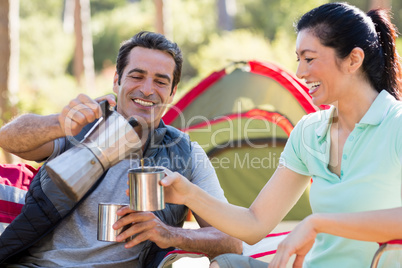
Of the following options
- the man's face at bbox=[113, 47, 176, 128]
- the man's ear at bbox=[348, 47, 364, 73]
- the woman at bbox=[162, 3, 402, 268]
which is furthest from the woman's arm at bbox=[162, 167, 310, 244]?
the man's face at bbox=[113, 47, 176, 128]

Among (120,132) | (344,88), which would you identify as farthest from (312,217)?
(120,132)

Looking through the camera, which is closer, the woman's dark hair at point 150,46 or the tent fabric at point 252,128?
the woman's dark hair at point 150,46

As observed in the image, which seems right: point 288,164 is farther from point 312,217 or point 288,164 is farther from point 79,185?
point 79,185

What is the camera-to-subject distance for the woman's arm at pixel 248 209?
2021mm

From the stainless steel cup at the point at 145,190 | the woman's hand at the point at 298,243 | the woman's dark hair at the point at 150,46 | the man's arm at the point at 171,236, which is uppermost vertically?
the woman's dark hair at the point at 150,46

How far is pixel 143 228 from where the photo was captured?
214 cm

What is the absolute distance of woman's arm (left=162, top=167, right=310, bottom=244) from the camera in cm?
202

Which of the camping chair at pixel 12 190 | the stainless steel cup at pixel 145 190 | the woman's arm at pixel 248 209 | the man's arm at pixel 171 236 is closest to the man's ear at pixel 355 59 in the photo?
the woman's arm at pixel 248 209

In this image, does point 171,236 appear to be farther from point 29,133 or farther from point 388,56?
point 388,56

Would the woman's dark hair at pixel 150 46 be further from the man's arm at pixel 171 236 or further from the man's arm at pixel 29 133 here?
the man's arm at pixel 171 236

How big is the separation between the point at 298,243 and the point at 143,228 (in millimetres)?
706

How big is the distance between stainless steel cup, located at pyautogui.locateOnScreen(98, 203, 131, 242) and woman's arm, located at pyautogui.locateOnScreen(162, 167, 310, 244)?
0.22 m

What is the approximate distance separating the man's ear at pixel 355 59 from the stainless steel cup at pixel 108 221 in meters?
1.01

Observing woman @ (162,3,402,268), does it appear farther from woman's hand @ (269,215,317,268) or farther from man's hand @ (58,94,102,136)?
man's hand @ (58,94,102,136)
